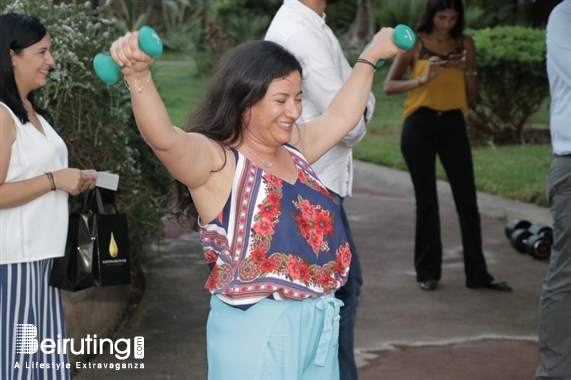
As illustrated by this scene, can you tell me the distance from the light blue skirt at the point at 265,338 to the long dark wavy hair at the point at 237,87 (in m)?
0.54

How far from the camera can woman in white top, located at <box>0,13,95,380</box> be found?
373 cm

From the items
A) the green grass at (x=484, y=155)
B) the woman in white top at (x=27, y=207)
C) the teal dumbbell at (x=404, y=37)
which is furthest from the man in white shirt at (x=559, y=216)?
the green grass at (x=484, y=155)

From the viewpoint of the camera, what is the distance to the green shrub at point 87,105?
514 centimetres

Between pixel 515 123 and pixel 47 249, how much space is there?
10.3 meters

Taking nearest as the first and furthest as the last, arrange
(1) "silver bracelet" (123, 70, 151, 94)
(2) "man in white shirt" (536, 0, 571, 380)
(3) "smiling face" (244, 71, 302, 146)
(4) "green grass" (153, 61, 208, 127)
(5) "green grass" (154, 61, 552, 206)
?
(1) "silver bracelet" (123, 70, 151, 94)
(3) "smiling face" (244, 71, 302, 146)
(2) "man in white shirt" (536, 0, 571, 380)
(5) "green grass" (154, 61, 552, 206)
(4) "green grass" (153, 61, 208, 127)

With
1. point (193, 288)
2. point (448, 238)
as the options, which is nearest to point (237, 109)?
point (193, 288)

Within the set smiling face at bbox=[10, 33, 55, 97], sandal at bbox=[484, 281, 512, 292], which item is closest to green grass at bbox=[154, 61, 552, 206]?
sandal at bbox=[484, 281, 512, 292]

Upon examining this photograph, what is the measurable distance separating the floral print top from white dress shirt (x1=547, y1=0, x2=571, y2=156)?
1.91m

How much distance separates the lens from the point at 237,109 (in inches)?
114

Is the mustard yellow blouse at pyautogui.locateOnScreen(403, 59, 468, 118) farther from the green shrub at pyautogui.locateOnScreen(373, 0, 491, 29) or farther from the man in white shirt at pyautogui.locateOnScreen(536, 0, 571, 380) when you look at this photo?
the green shrub at pyautogui.locateOnScreen(373, 0, 491, 29)

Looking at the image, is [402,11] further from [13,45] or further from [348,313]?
[13,45]

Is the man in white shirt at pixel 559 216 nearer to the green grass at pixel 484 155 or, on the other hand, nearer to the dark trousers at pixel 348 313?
the dark trousers at pixel 348 313

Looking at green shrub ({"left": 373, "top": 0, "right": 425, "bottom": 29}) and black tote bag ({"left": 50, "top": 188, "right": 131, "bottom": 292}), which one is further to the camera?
green shrub ({"left": 373, "top": 0, "right": 425, "bottom": 29})

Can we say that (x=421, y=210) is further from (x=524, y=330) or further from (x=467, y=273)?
(x=524, y=330)
